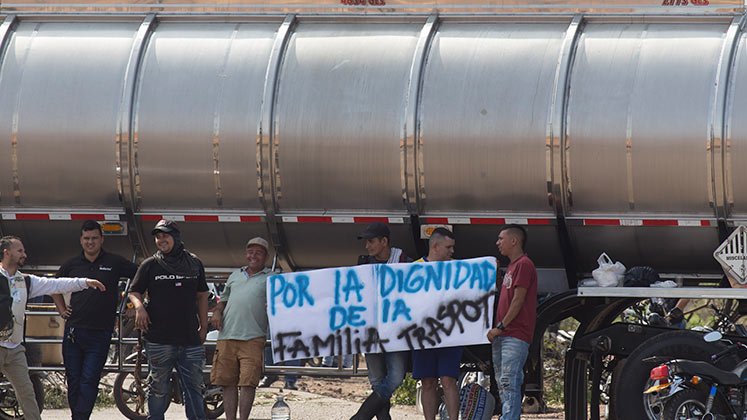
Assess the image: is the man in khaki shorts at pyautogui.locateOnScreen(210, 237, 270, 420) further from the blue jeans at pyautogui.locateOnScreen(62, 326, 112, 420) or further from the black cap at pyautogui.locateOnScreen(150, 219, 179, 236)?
the blue jeans at pyautogui.locateOnScreen(62, 326, 112, 420)

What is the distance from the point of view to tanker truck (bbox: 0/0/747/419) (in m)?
10.1

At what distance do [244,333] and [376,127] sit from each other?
6.36 ft

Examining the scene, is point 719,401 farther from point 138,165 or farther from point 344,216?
point 138,165

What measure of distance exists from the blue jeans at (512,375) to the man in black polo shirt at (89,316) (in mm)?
3117

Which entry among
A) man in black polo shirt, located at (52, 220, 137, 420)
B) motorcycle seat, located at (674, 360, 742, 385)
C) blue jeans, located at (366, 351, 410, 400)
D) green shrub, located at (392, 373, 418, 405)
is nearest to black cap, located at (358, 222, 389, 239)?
blue jeans, located at (366, 351, 410, 400)

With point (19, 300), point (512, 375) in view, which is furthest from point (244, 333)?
point (512, 375)

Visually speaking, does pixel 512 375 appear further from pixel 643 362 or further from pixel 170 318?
pixel 170 318

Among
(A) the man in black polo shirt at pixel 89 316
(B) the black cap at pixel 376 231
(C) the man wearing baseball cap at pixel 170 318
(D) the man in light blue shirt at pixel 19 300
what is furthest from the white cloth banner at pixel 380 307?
(D) the man in light blue shirt at pixel 19 300

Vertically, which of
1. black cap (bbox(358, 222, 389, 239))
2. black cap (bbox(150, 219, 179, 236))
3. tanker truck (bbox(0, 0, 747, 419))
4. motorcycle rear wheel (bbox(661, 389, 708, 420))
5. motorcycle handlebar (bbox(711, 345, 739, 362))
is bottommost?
motorcycle rear wheel (bbox(661, 389, 708, 420))

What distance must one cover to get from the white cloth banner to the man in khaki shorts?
0.12 m

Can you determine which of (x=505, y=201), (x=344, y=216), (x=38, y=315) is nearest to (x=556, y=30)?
(x=505, y=201)

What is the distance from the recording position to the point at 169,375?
10680 millimetres

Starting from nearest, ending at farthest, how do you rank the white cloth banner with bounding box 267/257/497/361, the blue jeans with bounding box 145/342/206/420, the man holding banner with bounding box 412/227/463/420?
1. the man holding banner with bounding box 412/227/463/420
2. the white cloth banner with bounding box 267/257/497/361
3. the blue jeans with bounding box 145/342/206/420

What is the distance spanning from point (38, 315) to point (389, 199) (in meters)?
3.17
